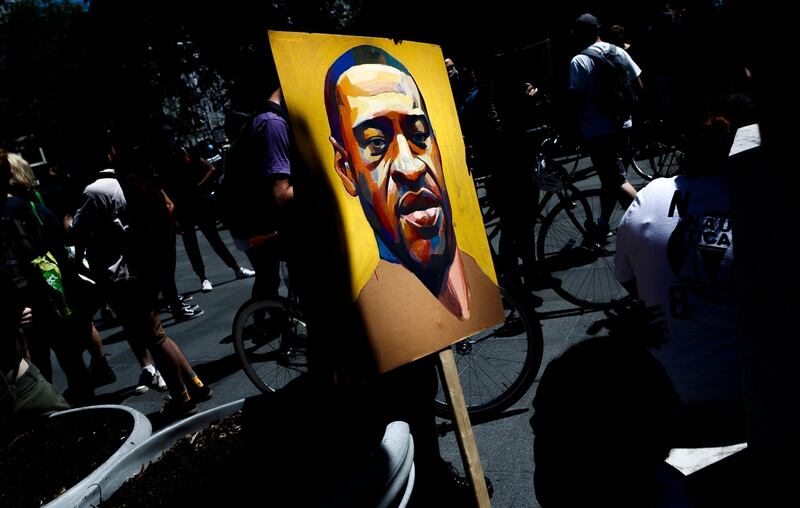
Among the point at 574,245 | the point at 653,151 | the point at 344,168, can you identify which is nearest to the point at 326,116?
the point at 344,168

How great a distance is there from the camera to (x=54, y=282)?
3.88 metres

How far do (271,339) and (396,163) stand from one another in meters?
2.40

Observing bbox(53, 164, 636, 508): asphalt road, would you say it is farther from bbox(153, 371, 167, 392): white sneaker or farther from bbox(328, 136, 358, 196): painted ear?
bbox(328, 136, 358, 196): painted ear

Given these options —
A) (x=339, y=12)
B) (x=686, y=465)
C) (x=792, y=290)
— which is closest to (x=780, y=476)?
(x=792, y=290)

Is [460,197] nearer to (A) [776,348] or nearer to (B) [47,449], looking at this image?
(A) [776,348]

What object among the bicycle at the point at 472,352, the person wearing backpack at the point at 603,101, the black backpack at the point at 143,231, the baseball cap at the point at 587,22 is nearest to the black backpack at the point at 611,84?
the person wearing backpack at the point at 603,101

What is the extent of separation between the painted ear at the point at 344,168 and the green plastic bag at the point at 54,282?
2.76 m

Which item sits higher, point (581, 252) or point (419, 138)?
point (419, 138)

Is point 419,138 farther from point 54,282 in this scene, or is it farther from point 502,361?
point 54,282

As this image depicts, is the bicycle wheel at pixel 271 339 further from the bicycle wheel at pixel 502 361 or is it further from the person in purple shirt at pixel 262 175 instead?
the bicycle wheel at pixel 502 361

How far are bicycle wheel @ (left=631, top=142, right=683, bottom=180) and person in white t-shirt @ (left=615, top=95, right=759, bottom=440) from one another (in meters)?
5.21

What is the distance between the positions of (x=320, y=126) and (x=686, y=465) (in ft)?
4.94

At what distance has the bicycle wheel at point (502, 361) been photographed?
10.4 ft

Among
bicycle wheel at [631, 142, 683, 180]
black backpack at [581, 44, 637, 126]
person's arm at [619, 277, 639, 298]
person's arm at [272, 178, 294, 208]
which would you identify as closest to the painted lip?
person's arm at [619, 277, 639, 298]
